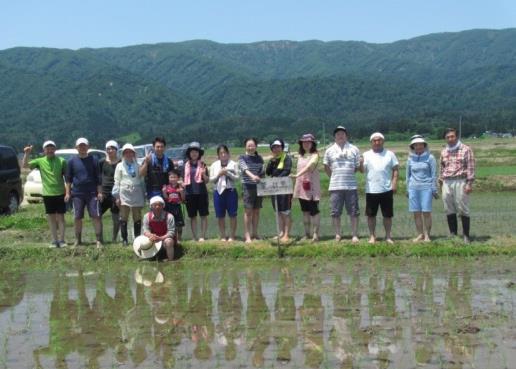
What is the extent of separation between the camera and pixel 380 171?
1059 centimetres

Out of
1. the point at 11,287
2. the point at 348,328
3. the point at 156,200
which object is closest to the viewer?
the point at 348,328

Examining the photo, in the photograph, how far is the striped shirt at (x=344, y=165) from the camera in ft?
35.2

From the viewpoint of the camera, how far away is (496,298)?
764cm

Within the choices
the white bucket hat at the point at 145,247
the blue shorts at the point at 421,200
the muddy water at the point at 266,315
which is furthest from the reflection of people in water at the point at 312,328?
the blue shorts at the point at 421,200

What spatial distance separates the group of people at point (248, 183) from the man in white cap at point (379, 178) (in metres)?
0.01

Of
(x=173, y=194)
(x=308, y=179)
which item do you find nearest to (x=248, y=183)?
(x=308, y=179)

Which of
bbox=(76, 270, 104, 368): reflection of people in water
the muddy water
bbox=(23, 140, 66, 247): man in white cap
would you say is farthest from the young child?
bbox=(76, 270, 104, 368): reflection of people in water

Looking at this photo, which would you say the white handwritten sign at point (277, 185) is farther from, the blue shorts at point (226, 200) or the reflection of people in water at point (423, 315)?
the reflection of people in water at point (423, 315)

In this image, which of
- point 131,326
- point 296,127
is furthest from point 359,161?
point 296,127

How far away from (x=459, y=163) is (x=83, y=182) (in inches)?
218

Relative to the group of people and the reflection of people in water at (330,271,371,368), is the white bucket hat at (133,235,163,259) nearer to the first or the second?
the group of people

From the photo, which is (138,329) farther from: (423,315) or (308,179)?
(308,179)

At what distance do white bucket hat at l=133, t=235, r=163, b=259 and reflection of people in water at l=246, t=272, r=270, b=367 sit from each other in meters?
1.95

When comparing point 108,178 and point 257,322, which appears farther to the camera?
point 108,178
